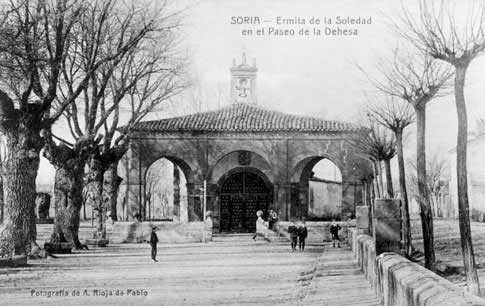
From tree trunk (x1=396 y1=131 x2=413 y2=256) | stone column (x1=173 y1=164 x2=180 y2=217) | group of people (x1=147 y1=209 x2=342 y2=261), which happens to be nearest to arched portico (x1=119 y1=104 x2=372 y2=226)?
group of people (x1=147 y1=209 x2=342 y2=261)

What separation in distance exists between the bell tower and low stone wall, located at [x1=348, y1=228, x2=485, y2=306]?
1008 inches

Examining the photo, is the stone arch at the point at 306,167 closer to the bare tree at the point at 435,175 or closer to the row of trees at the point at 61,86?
the row of trees at the point at 61,86

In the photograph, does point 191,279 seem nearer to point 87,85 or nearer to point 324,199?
point 87,85

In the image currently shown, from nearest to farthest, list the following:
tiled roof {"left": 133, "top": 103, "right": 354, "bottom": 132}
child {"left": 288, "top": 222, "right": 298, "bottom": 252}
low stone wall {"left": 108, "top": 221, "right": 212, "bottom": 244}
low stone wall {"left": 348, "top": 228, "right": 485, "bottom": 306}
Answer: low stone wall {"left": 348, "top": 228, "right": 485, "bottom": 306} < child {"left": 288, "top": 222, "right": 298, "bottom": 252} < low stone wall {"left": 108, "top": 221, "right": 212, "bottom": 244} < tiled roof {"left": 133, "top": 103, "right": 354, "bottom": 132}

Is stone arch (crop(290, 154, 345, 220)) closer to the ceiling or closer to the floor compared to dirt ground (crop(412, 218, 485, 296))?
closer to the ceiling

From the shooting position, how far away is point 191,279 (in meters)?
13.4

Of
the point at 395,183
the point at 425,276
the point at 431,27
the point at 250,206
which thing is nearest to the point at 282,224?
the point at 250,206

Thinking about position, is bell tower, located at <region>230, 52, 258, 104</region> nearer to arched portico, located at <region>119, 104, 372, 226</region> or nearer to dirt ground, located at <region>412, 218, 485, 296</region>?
arched portico, located at <region>119, 104, 372, 226</region>

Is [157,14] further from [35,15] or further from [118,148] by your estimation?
[118,148]

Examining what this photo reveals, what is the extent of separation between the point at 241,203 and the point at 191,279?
1944 centimetres

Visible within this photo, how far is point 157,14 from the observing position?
1811 cm

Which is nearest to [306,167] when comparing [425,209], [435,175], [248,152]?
[248,152]

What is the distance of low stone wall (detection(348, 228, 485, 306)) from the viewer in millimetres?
4719

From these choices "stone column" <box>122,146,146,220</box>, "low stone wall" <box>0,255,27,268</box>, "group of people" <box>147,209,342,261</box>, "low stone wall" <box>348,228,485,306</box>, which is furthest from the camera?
"stone column" <box>122,146,146,220</box>
